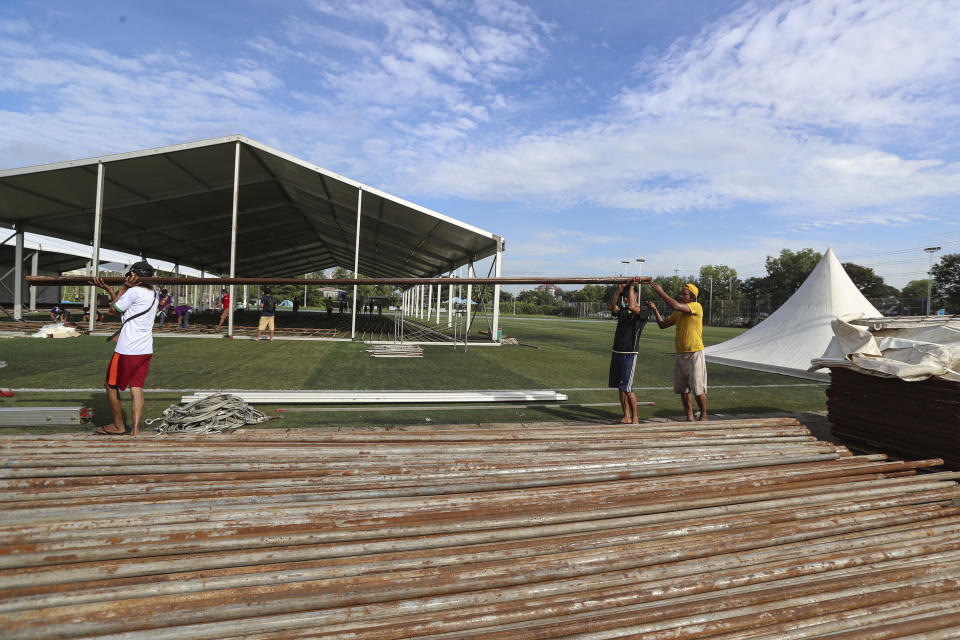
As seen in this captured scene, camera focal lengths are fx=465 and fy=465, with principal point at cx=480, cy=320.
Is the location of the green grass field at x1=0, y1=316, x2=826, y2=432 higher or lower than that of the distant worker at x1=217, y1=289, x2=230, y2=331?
lower

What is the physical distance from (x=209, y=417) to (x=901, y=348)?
7.78 meters

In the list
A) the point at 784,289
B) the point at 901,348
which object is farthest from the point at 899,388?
the point at 784,289

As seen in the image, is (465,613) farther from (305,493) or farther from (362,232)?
(362,232)

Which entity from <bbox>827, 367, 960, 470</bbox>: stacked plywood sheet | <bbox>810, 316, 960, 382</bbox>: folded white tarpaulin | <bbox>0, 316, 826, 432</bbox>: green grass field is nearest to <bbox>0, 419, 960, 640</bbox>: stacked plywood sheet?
<bbox>827, 367, 960, 470</bbox>: stacked plywood sheet

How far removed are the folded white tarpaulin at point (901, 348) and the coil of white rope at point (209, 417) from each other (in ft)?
22.3

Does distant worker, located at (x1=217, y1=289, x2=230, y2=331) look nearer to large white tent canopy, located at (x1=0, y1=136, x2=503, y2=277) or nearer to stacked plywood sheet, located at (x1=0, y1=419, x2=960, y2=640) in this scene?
large white tent canopy, located at (x1=0, y1=136, x2=503, y2=277)

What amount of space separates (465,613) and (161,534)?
5.51 ft

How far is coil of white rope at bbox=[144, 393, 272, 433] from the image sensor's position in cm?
497

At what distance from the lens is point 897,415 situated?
4879 millimetres

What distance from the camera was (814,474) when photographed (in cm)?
379

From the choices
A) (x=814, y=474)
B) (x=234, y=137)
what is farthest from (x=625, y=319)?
(x=234, y=137)

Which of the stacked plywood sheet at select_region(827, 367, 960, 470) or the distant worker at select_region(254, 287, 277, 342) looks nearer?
the stacked plywood sheet at select_region(827, 367, 960, 470)

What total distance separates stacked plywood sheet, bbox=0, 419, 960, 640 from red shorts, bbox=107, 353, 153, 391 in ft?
3.93

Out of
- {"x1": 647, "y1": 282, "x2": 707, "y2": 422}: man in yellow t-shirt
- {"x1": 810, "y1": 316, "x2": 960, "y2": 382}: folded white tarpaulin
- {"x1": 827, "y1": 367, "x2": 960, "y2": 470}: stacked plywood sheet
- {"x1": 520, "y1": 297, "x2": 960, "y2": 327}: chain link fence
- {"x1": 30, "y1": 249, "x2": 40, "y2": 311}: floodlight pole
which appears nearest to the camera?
{"x1": 827, "y1": 367, "x2": 960, "y2": 470}: stacked plywood sheet
